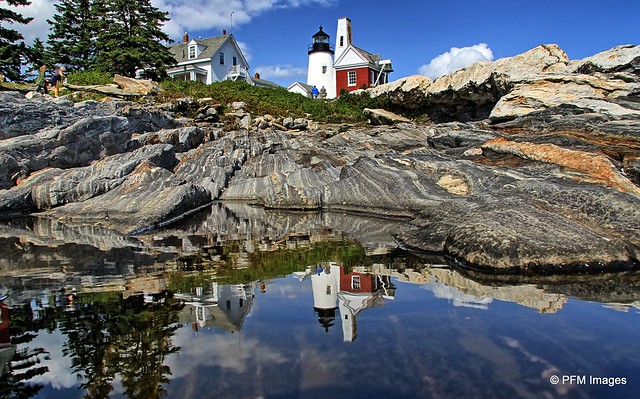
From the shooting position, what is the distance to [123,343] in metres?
5.57

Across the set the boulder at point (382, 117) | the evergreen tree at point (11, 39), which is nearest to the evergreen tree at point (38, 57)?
the evergreen tree at point (11, 39)

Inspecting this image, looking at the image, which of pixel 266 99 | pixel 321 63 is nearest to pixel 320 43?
pixel 321 63

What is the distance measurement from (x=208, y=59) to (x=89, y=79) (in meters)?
24.5

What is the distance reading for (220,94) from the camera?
41406mm

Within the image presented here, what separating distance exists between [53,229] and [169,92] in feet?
85.7

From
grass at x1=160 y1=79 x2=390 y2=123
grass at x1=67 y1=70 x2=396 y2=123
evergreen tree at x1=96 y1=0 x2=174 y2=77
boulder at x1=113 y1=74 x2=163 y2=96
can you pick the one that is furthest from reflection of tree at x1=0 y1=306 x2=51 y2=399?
Result: evergreen tree at x1=96 y1=0 x2=174 y2=77

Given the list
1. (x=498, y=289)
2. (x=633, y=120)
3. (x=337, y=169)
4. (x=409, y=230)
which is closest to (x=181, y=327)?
(x=498, y=289)

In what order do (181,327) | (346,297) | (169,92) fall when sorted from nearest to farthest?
(181,327) → (346,297) → (169,92)

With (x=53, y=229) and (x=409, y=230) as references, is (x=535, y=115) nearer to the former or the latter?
(x=409, y=230)

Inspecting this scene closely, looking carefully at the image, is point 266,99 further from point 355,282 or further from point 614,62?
point 355,282

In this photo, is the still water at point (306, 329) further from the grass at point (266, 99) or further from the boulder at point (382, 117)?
the boulder at point (382, 117)

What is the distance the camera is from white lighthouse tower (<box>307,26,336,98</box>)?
6862cm

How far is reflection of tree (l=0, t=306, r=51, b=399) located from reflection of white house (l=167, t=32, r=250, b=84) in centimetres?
5753

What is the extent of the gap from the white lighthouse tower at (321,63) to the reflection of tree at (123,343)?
6329 centimetres
